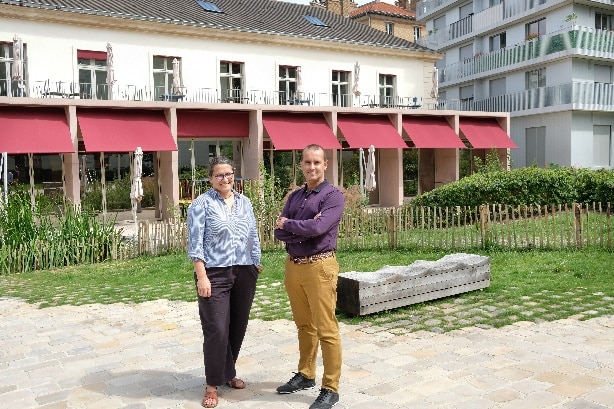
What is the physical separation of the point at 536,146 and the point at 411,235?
72.6ft

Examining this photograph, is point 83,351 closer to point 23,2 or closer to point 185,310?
point 185,310

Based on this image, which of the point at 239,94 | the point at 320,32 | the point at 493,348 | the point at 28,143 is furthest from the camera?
the point at 320,32

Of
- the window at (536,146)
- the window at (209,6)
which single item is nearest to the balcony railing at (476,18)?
the window at (536,146)

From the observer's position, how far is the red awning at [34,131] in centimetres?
1881

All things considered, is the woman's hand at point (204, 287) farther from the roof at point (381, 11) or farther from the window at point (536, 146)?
the roof at point (381, 11)

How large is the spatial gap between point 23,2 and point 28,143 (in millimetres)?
5572

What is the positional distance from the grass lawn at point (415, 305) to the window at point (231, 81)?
13.0 m

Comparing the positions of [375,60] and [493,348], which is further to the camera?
[375,60]

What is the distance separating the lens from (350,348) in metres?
6.54

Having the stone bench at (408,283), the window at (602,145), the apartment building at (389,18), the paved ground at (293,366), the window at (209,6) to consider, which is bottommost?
the paved ground at (293,366)

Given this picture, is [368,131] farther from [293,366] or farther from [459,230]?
[293,366]

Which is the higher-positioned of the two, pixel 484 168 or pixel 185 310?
pixel 484 168

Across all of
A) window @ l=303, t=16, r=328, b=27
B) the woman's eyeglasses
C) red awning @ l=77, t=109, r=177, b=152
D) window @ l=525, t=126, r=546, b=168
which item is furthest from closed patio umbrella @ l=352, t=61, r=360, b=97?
the woman's eyeglasses

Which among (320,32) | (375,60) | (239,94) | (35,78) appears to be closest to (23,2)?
(35,78)
